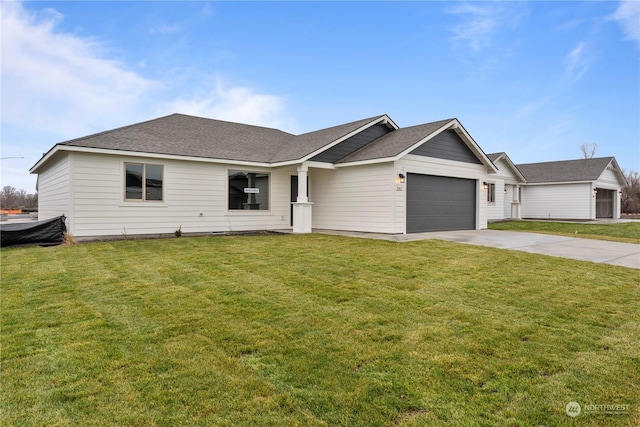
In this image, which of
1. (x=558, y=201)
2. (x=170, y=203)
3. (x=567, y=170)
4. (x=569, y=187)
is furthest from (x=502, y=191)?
(x=170, y=203)

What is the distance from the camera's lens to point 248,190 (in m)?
14.1

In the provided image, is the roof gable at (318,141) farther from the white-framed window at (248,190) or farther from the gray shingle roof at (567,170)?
the gray shingle roof at (567,170)

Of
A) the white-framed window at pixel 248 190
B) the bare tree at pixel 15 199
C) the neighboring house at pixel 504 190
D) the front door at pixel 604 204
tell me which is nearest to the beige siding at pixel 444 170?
the white-framed window at pixel 248 190

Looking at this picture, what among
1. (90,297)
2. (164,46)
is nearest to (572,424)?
(90,297)

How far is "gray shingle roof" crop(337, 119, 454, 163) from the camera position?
1280 centimetres

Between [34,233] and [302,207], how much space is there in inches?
315

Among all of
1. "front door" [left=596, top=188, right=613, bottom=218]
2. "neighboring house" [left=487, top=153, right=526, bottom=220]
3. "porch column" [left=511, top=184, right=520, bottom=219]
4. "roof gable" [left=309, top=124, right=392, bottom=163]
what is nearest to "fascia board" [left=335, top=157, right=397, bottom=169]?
"roof gable" [left=309, top=124, right=392, bottom=163]

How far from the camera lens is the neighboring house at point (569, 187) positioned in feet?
78.1

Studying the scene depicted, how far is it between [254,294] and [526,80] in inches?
815

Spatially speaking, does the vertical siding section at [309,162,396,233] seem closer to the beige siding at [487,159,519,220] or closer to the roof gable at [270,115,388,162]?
the roof gable at [270,115,388,162]

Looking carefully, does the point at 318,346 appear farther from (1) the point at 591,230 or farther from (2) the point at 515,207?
(2) the point at 515,207

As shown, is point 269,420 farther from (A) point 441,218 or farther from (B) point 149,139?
(A) point 441,218

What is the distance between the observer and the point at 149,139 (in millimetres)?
12609

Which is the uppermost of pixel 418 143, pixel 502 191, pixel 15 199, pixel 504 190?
pixel 418 143
